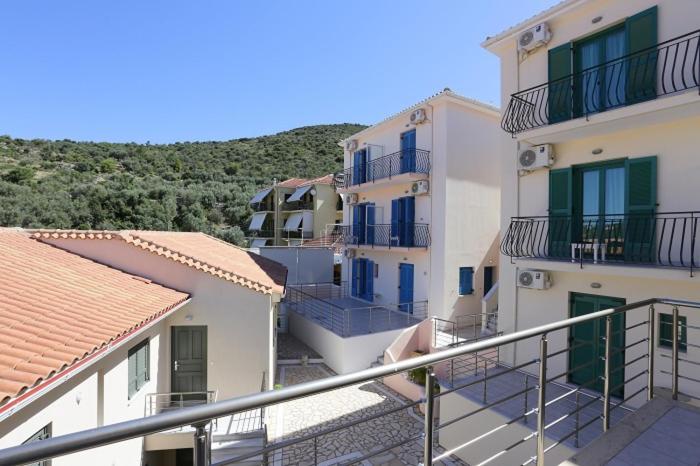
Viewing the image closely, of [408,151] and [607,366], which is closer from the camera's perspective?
[607,366]

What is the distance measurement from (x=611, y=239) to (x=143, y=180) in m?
64.2

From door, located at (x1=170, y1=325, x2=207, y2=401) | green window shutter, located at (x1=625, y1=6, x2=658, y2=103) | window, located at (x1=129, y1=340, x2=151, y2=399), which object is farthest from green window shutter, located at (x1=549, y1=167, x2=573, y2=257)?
window, located at (x1=129, y1=340, x2=151, y2=399)

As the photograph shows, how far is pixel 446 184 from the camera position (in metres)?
A: 18.3

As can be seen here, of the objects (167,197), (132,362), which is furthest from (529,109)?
(167,197)

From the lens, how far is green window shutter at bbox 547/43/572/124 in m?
11.0

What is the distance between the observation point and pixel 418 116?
19219mm

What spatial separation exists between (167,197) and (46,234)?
4323 centimetres

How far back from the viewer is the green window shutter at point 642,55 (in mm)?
9211

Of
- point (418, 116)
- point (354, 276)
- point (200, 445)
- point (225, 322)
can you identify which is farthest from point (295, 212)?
point (200, 445)

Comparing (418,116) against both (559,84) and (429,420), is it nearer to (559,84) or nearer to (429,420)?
(559,84)

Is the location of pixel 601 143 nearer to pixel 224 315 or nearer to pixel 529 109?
pixel 529 109

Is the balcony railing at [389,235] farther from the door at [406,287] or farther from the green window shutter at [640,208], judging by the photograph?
the green window shutter at [640,208]

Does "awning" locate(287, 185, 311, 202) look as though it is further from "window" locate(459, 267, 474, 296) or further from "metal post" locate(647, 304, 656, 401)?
"metal post" locate(647, 304, 656, 401)

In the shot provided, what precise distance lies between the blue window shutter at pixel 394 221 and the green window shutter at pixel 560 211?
10.6 metres
